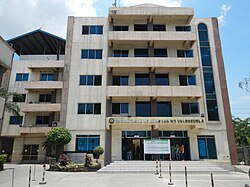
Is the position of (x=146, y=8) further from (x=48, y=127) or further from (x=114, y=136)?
(x=48, y=127)

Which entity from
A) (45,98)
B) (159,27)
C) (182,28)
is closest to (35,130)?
(45,98)

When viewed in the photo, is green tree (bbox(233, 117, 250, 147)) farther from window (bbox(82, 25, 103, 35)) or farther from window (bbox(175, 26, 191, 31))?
window (bbox(82, 25, 103, 35))

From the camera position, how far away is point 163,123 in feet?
77.5

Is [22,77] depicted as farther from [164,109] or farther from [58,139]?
[164,109]

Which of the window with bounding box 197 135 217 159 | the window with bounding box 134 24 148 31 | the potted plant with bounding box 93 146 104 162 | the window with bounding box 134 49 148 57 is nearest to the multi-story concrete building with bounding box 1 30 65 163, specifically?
the potted plant with bounding box 93 146 104 162

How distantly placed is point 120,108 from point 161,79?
22.2ft

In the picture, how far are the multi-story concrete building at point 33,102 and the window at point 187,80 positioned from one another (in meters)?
16.2

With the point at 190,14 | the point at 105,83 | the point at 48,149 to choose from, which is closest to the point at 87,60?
the point at 105,83

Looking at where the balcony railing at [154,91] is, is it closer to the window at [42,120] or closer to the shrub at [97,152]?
the shrub at [97,152]

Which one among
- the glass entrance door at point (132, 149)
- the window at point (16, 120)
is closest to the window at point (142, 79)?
the glass entrance door at point (132, 149)

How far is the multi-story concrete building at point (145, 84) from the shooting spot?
24562mm

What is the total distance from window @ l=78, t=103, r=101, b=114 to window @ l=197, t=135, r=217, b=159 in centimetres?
1286

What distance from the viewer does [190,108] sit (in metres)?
26.1

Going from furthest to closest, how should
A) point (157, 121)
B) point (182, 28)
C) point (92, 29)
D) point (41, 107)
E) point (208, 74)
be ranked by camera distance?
point (182, 28), point (92, 29), point (208, 74), point (41, 107), point (157, 121)
